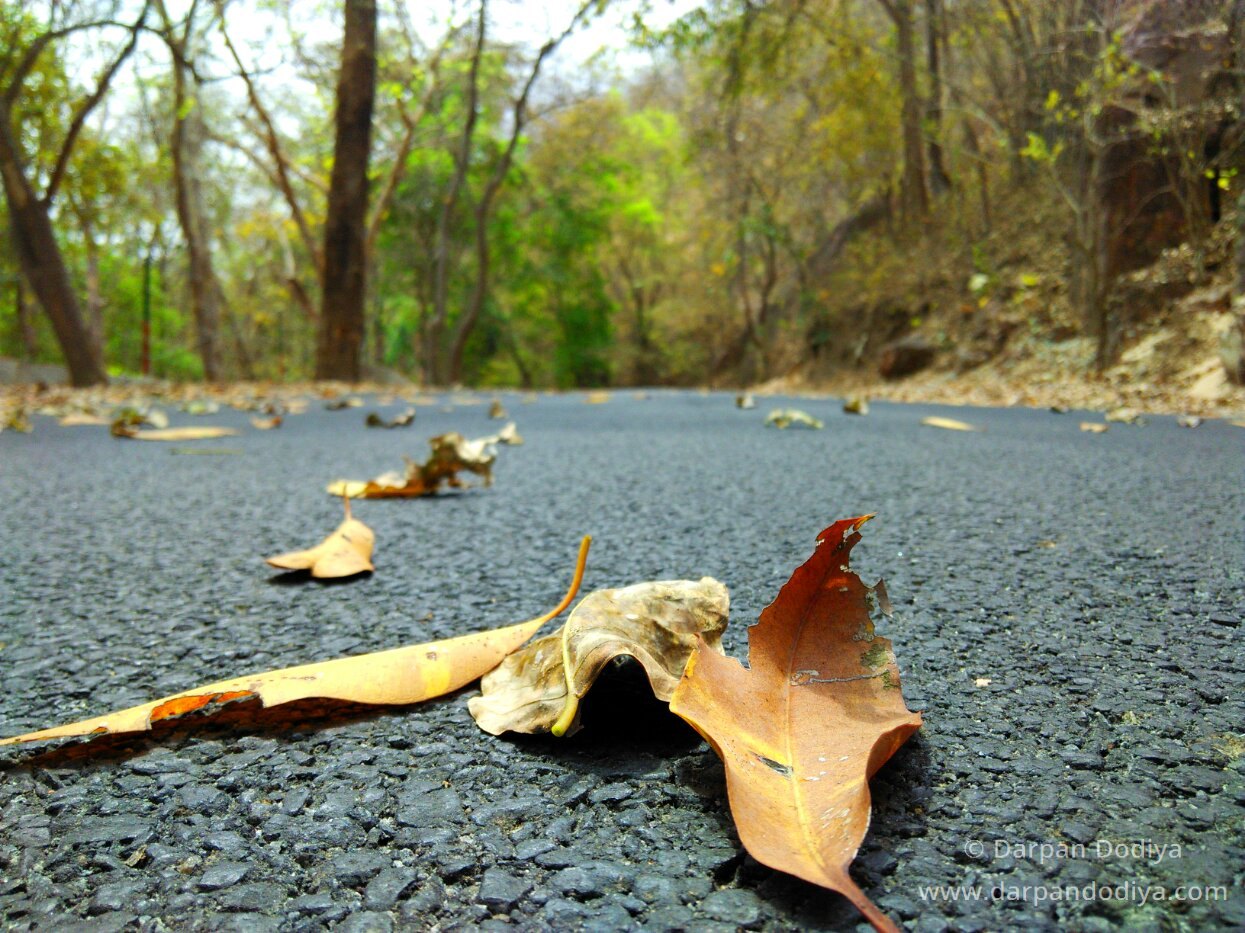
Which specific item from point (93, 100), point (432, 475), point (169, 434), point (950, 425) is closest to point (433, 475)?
point (432, 475)

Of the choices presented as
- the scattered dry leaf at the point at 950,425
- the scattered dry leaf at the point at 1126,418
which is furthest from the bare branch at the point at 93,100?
the scattered dry leaf at the point at 1126,418

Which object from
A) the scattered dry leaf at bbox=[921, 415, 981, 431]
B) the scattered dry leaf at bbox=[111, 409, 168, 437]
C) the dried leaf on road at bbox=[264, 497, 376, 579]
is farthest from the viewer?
the scattered dry leaf at bbox=[921, 415, 981, 431]

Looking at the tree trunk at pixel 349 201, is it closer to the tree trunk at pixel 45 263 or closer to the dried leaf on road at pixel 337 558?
the tree trunk at pixel 45 263

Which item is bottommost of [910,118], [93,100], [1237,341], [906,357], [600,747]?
[600,747]

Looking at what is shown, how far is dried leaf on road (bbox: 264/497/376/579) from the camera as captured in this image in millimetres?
1326

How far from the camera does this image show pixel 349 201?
8.75 meters

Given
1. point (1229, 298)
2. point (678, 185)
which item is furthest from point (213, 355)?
point (678, 185)

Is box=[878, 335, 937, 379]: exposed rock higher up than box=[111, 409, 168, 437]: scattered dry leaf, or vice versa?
box=[878, 335, 937, 379]: exposed rock

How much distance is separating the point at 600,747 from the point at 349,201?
8.98 metres

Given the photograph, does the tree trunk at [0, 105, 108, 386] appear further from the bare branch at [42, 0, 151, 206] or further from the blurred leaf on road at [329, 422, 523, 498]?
the blurred leaf on road at [329, 422, 523, 498]

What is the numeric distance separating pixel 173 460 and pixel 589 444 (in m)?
1.50

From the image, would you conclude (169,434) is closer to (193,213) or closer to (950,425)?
(950,425)

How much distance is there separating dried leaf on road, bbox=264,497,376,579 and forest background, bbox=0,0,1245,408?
5.42 meters

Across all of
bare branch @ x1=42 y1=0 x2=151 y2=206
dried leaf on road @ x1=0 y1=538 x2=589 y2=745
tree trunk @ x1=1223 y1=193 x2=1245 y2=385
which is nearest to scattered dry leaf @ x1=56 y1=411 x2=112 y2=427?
dried leaf on road @ x1=0 y1=538 x2=589 y2=745
